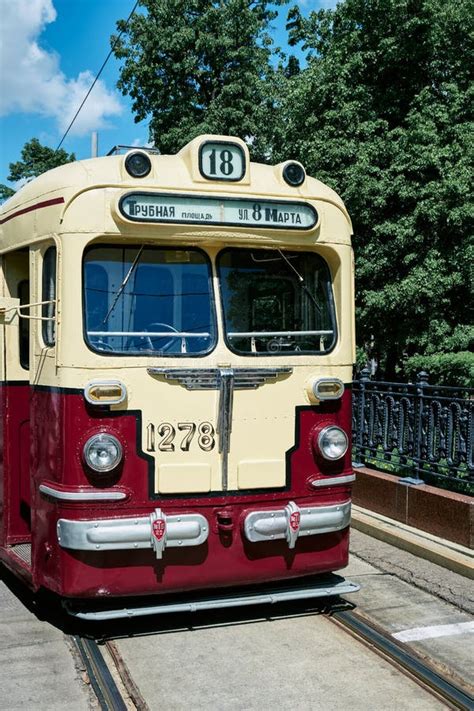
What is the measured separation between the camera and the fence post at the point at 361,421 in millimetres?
9102

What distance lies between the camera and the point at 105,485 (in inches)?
198

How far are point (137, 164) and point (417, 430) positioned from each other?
13.8ft

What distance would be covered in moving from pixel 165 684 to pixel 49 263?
2726 mm

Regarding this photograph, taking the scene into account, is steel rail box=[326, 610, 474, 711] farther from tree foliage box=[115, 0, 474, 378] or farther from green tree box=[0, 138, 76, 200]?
green tree box=[0, 138, 76, 200]

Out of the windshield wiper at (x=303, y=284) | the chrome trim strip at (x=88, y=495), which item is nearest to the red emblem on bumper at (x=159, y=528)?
the chrome trim strip at (x=88, y=495)

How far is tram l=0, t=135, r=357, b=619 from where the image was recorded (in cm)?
504

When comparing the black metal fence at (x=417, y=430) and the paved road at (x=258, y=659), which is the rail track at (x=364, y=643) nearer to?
the paved road at (x=258, y=659)

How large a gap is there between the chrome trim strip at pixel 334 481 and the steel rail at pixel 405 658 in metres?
0.93

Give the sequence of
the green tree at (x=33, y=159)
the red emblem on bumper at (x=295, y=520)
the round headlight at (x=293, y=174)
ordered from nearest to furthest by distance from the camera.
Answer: the red emblem on bumper at (x=295, y=520)
the round headlight at (x=293, y=174)
the green tree at (x=33, y=159)

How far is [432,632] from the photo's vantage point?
5395 millimetres

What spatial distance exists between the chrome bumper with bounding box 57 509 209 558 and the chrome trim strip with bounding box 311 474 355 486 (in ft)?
2.79

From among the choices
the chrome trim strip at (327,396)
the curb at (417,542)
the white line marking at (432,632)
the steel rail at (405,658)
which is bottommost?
the white line marking at (432,632)

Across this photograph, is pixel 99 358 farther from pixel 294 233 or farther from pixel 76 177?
pixel 294 233

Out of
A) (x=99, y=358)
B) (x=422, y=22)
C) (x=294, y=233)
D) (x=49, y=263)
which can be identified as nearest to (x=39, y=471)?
(x=99, y=358)
